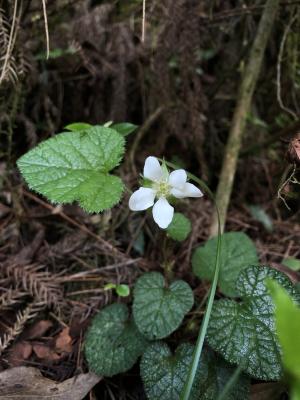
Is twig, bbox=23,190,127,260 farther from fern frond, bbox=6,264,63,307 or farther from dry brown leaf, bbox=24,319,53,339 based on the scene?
dry brown leaf, bbox=24,319,53,339

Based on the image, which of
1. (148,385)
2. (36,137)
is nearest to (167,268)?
(148,385)

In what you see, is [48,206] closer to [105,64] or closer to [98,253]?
[98,253]

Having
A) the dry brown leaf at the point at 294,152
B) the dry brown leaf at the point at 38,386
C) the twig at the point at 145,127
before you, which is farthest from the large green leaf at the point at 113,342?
the twig at the point at 145,127

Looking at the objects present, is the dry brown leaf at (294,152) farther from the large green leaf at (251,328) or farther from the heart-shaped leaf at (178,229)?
the heart-shaped leaf at (178,229)

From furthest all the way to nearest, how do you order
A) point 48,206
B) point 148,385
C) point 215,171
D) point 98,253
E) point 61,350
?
point 215,171 → point 48,206 → point 98,253 → point 61,350 → point 148,385

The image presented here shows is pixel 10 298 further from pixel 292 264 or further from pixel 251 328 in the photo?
pixel 292 264

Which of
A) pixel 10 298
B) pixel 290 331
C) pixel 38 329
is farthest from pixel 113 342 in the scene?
pixel 290 331
